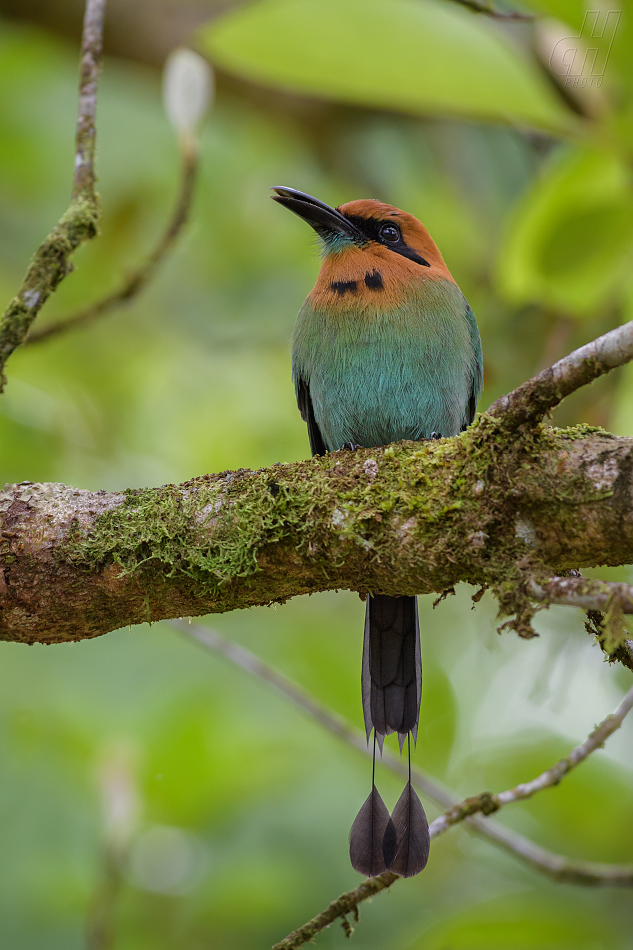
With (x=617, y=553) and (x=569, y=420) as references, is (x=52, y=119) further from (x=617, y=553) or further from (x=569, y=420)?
(x=617, y=553)

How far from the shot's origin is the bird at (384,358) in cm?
302

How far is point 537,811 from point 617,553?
7.38 ft

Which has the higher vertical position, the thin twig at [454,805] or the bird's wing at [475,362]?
the bird's wing at [475,362]

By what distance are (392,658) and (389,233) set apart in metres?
1.58

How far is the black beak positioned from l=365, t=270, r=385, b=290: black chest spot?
275 mm

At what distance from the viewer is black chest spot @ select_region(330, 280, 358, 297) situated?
3300 millimetres

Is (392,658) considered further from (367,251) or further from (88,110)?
(88,110)

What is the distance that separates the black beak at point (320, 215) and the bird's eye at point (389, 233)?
0.26 feet

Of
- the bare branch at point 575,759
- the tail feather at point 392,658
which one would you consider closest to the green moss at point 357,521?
the bare branch at point 575,759

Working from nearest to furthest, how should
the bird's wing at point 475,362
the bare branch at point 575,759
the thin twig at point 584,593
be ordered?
1. the thin twig at point 584,593
2. the bare branch at point 575,759
3. the bird's wing at point 475,362

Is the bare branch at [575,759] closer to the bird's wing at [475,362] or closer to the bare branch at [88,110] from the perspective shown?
the bird's wing at [475,362]

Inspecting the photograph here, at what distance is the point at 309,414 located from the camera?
12.1 ft
